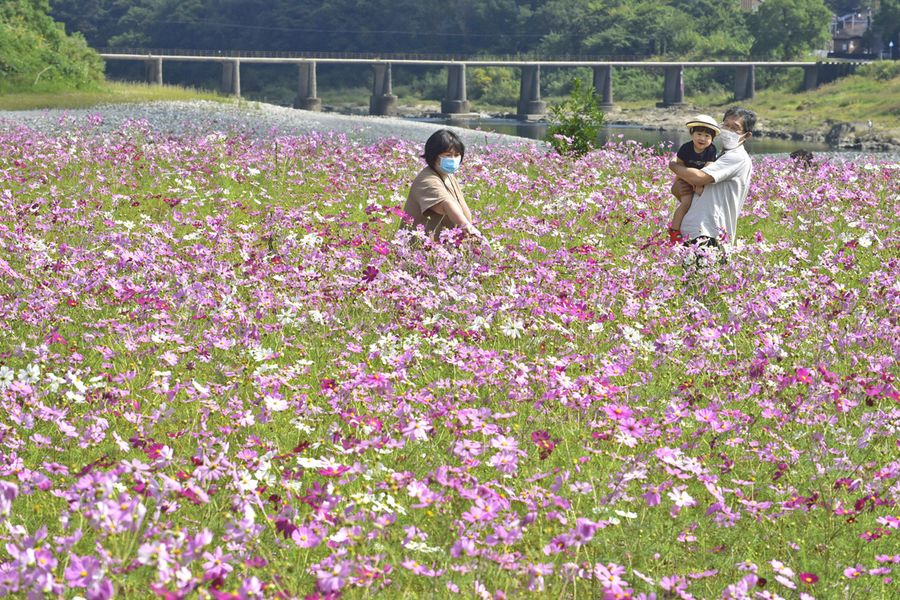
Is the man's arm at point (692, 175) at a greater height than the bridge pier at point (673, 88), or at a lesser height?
greater

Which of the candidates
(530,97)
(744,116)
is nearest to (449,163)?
(744,116)

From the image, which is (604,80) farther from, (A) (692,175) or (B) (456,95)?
(A) (692,175)

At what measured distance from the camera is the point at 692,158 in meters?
9.37

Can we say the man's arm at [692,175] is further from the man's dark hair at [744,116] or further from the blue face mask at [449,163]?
the blue face mask at [449,163]

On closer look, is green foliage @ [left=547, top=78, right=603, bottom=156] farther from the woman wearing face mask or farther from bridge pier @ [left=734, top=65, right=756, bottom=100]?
bridge pier @ [left=734, top=65, right=756, bottom=100]

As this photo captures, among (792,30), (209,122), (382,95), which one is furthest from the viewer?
(792,30)

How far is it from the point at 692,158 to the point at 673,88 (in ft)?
394

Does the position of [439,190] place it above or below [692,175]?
below

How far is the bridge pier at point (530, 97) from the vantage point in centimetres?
12000

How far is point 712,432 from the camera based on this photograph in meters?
5.37

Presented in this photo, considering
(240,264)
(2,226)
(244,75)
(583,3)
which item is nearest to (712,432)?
(240,264)

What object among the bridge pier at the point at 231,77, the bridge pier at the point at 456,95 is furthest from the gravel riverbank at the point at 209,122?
the bridge pier at the point at 456,95

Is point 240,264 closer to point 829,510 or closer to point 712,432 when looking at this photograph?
point 712,432

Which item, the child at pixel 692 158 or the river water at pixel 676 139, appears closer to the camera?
the child at pixel 692 158
